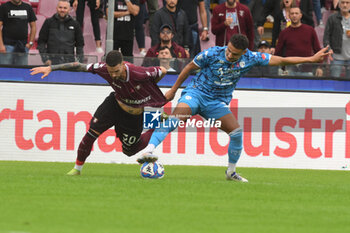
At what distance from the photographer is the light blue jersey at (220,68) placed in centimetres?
1138

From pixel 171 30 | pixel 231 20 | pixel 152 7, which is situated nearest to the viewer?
pixel 171 30

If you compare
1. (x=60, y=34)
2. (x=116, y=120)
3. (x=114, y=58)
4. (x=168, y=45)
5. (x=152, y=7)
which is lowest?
(x=116, y=120)

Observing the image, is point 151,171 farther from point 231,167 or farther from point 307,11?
point 307,11

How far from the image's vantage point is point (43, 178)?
35.8 ft

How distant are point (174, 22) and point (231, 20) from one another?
129cm

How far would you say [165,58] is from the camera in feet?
52.2

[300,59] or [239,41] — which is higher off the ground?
[239,41]

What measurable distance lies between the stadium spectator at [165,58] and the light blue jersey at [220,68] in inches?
168

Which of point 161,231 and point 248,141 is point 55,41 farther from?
point 161,231

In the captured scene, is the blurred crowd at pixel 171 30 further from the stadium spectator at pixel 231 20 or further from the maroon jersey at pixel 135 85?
the maroon jersey at pixel 135 85

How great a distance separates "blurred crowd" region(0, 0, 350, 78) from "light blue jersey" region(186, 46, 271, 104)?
4139mm

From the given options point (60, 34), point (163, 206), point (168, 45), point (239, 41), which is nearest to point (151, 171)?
point (239, 41)

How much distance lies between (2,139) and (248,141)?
5050 millimetres

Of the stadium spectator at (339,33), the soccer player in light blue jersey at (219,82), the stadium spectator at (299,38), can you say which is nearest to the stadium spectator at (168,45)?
the stadium spectator at (299,38)
